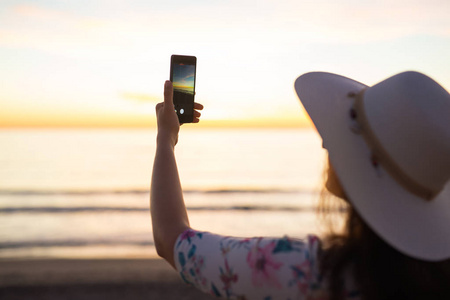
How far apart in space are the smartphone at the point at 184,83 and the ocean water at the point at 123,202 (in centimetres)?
85

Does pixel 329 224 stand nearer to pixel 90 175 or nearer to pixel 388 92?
pixel 388 92

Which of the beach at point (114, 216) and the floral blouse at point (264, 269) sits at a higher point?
the floral blouse at point (264, 269)

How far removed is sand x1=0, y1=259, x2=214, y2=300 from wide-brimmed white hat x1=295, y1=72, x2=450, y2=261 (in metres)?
4.92

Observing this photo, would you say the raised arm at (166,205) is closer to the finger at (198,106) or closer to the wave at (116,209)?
the finger at (198,106)

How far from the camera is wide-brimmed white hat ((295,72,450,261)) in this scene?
0.94 m

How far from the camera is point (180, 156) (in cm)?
3109

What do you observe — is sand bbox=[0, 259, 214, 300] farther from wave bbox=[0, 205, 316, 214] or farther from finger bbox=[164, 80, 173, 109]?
wave bbox=[0, 205, 316, 214]

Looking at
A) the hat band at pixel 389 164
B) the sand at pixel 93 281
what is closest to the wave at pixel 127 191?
the sand at pixel 93 281

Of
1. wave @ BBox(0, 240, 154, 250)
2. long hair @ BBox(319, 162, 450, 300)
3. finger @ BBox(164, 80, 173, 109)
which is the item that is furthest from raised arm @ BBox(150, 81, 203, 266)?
wave @ BBox(0, 240, 154, 250)

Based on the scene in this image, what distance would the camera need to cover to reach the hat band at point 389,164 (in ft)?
3.17

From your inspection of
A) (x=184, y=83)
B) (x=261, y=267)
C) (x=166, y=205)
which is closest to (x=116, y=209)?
(x=184, y=83)

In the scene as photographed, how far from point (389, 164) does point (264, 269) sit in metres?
0.39

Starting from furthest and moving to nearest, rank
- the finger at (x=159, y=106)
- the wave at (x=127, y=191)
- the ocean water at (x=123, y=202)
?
the wave at (x=127, y=191) < the ocean water at (x=123, y=202) < the finger at (x=159, y=106)

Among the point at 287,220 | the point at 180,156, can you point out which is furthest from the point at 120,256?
the point at 180,156
